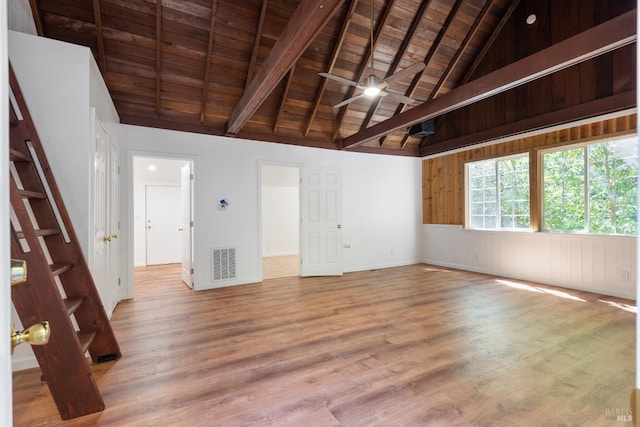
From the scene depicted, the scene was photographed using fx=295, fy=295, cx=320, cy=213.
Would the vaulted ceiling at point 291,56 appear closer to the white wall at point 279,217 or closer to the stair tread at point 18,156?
the stair tread at point 18,156

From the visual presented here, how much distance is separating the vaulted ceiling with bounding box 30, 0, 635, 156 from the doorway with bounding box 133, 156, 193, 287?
2.39 metres

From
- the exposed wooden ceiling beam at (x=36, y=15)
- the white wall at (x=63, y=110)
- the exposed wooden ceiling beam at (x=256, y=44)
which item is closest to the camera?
the white wall at (x=63, y=110)

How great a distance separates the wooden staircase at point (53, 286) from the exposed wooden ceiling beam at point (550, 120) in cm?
613

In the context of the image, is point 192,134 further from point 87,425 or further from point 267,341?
point 87,425

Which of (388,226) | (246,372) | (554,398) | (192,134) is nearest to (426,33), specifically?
(388,226)

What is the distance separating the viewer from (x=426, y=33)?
16.2 feet

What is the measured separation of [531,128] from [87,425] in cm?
638

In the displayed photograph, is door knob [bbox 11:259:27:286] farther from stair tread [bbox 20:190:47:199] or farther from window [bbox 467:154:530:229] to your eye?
window [bbox 467:154:530:229]

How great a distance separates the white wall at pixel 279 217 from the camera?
8734 mm

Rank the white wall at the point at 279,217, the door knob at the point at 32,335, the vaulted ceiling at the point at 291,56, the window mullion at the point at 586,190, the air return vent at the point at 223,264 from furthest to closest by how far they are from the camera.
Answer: the white wall at the point at 279,217 < the air return vent at the point at 223,264 < the window mullion at the point at 586,190 < the vaulted ceiling at the point at 291,56 < the door knob at the point at 32,335

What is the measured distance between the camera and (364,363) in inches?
93.7

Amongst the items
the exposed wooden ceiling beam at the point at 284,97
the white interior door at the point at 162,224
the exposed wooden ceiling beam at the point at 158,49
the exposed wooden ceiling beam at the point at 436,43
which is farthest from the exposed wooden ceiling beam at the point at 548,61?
the white interior door at the point at 162,224

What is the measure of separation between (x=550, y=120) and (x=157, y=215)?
802 centimetres

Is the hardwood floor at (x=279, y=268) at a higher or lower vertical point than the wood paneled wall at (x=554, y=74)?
lower
